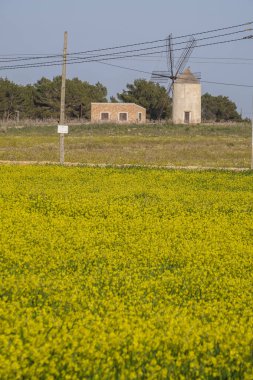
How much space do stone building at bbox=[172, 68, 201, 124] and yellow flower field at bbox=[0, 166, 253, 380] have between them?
209ft

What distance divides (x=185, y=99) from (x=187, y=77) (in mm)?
2887

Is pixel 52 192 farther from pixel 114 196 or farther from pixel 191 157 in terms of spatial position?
pixel 191 157

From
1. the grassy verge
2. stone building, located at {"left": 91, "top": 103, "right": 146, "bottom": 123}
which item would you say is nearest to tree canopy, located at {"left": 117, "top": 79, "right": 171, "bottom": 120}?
stone building, located at {"left": 91, "top": 103, "right": 146, "bottom": 123}

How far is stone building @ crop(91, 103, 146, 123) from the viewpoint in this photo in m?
97.8

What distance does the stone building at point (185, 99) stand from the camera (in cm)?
8500

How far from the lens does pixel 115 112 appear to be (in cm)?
9800

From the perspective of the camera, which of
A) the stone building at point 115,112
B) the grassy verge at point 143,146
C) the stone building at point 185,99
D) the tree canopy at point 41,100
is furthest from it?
the tree canopy at point 41,100

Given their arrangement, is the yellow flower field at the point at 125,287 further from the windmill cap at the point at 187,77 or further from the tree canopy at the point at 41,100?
the tree canopy at the point at 41,100

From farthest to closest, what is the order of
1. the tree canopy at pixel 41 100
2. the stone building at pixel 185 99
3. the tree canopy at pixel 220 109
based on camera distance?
1. the tree canopy at pixel 220 109
2. the tree canopy at pixel 41 100
3. the stone building at pixel 185 99

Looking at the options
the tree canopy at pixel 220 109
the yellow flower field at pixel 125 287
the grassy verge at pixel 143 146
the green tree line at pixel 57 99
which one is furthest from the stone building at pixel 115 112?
the yellow flower field at pixel 125 287

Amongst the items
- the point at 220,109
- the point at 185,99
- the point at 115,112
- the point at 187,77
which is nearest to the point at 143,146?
the point at 185,99

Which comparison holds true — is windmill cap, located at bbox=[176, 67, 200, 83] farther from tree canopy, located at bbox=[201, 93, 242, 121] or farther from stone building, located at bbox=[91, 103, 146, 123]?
tree canopy, located at bbox=[201, 93, 242, 121]

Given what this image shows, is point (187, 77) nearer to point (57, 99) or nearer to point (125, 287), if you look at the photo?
point (57, 99)

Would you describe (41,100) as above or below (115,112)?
above
